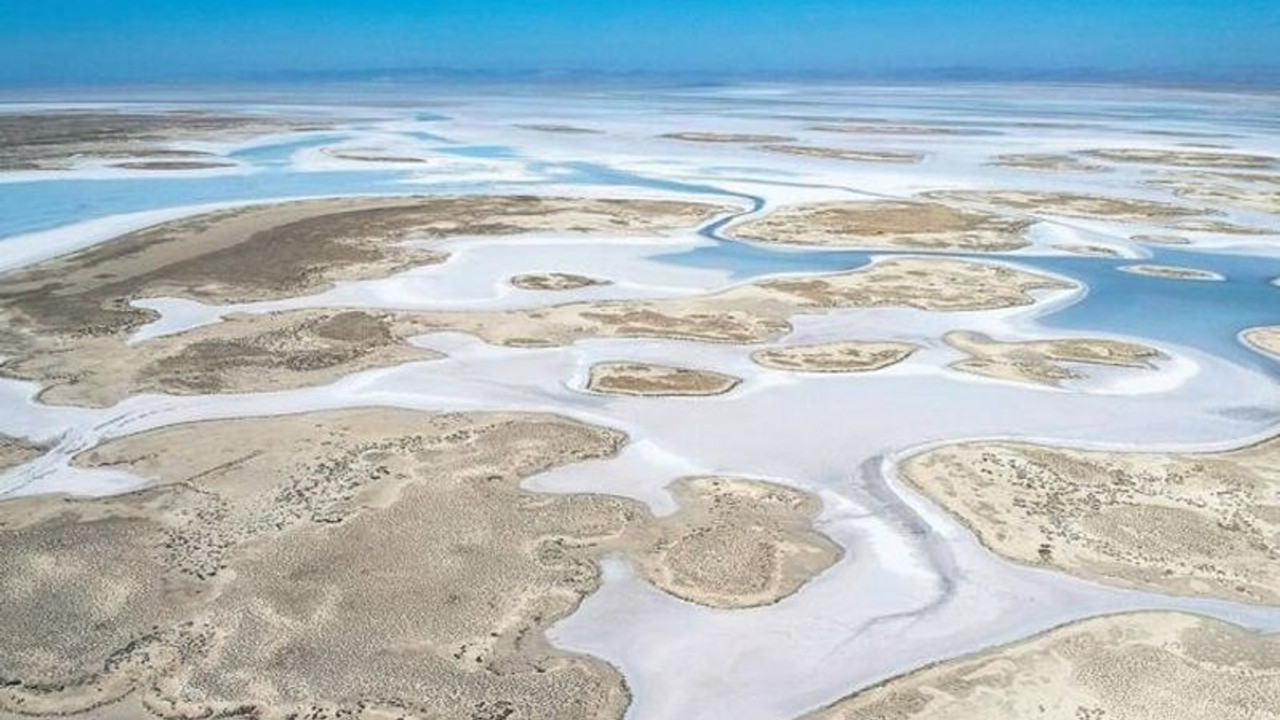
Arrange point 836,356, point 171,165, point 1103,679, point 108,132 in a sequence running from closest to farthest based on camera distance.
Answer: point 1103,679 < point 836,356 < point 171,165 < point 108,132

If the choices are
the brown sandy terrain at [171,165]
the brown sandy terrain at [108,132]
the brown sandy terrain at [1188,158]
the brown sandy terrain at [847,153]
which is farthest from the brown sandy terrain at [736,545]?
the brown sandy terrain at [1188,158]

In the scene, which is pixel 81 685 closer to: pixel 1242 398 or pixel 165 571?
pixel 165 571

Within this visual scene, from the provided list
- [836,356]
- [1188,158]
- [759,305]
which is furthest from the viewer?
[1188,158]

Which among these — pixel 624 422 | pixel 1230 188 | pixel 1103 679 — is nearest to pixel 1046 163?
pixel 1230 188

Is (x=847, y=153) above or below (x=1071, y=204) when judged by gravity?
above

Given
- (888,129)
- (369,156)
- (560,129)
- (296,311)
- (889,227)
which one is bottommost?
(889,227)

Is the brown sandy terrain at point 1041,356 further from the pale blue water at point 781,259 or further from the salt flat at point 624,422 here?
the pale blue water at point 781,259

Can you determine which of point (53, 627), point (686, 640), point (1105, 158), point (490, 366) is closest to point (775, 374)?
point (490, 366)

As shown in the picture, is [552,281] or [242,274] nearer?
[552,281]

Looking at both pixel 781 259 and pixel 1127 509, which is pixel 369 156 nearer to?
pixel 781 259
